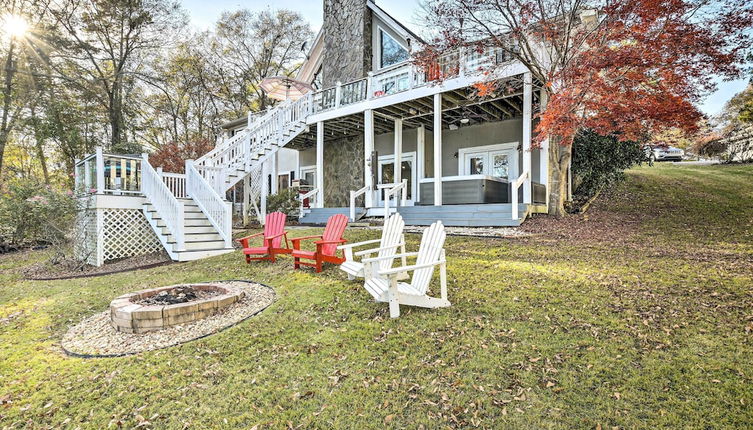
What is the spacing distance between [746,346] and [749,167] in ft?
55.4

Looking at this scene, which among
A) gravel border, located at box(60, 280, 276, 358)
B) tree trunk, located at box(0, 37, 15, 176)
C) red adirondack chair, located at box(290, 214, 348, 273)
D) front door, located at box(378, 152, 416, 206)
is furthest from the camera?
tree trunk, located at box(0, 37, 15, 176)

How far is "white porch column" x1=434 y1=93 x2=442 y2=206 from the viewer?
992 cm

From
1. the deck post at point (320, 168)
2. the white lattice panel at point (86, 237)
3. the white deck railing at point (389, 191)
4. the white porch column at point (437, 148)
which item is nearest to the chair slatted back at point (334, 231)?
the white deck railing at point (389, 191)

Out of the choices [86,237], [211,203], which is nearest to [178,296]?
[211,203]

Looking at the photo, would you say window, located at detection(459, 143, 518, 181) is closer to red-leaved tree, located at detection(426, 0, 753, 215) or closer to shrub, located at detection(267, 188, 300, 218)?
red-leaved tree, located at detection(426, 0, 753, 215)

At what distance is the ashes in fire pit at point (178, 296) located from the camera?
4.28 metres

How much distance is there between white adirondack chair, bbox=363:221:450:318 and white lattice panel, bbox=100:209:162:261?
24.5ft

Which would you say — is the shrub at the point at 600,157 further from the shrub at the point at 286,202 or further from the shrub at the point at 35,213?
the shrub at the point at 35,213

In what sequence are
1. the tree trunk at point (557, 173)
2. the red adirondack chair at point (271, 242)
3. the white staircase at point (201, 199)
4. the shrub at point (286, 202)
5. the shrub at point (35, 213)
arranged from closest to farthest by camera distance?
the red adirondack chair at point (271, 242) → the shrub at point (35, 213) → the white staircase at point (201, 199) → the tree trunk at point (557, 173) → the shrub at point (286, 202)

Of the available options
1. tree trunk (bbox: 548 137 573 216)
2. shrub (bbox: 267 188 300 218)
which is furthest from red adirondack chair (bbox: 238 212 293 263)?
tree trunk (bbox: 548 137 573 216)

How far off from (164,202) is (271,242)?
3.69 meters

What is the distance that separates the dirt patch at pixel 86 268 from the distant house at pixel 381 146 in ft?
1.86

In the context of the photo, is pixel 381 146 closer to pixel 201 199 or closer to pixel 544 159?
pixel 544 159

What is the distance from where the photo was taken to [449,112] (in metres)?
12.2
